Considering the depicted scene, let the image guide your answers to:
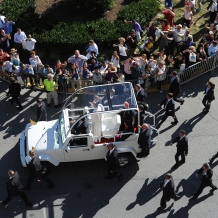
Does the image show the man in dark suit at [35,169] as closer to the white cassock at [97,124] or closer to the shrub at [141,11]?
the white cassock at [97,124]

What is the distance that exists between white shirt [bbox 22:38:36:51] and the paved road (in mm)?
3529

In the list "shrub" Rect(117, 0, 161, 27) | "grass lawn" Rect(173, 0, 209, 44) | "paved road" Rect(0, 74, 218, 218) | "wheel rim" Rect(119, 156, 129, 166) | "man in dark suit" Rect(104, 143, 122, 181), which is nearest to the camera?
"paved road" Rect(0, 74, 218, 218)

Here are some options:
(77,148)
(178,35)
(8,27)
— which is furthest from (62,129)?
(8,27)

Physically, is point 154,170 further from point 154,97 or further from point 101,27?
point 101,27

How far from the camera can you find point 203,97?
15.5m

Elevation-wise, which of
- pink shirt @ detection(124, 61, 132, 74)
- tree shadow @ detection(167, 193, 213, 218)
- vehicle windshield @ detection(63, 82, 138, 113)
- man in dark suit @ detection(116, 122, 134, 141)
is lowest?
tree shadow @ detection(167, 193, 213, 218)

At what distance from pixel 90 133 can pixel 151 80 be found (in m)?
4.38

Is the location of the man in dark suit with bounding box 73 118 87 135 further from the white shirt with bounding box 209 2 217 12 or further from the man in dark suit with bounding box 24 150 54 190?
the white shirt with bounding box 209 2 217 12

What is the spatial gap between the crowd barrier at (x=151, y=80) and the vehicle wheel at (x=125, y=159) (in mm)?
3686

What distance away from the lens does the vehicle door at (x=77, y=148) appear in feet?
40.7

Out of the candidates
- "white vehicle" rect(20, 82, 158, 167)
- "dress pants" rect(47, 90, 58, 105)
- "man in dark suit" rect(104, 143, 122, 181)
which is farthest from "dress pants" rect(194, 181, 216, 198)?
"dress pants" rect(47, 90, 58, 105)

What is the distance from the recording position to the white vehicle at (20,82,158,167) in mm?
12453

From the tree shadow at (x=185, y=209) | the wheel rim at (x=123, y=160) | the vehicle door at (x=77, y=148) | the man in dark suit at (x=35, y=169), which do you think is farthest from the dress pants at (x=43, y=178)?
the tree shadow at (x=185, y=209)

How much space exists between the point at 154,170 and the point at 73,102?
10.9ft
